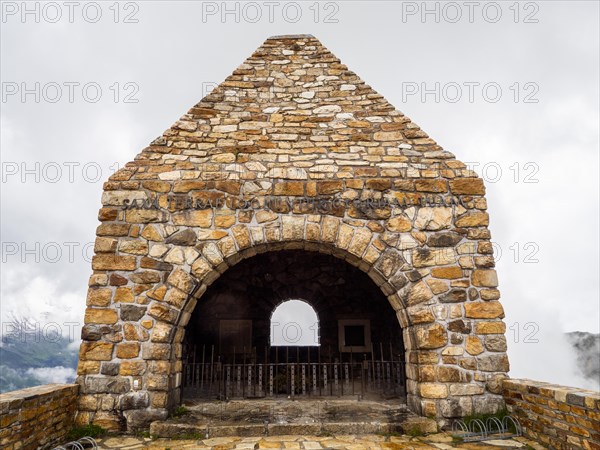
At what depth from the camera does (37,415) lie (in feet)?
12.4

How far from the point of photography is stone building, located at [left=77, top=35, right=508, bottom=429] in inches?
186

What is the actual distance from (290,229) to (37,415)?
3.19 m

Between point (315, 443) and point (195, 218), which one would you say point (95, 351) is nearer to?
point (195, 218)

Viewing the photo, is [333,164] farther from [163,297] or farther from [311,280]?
[311,280]

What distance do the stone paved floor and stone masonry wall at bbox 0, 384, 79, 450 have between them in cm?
49

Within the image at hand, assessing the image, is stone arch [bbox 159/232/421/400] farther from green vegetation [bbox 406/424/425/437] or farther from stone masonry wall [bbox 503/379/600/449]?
stone masonry wall [bbox 503/379/600/449]

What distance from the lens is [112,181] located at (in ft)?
17.4

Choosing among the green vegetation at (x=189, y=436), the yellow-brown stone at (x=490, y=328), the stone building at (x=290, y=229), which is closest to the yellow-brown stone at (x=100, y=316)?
the stone building at (x=290, y=229)

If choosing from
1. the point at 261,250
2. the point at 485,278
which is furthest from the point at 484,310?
the point at 261,250

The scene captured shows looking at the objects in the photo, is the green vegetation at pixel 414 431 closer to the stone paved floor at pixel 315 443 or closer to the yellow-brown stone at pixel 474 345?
the stone paved floor at pixel 315 443

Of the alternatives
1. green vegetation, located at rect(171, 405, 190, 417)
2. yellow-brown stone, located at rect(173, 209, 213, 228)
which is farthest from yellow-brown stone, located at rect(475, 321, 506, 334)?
green vegetation, located at rect(171, 405, 190, 417)

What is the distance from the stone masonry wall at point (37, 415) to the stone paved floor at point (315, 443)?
0.49m

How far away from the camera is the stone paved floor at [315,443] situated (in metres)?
4.00

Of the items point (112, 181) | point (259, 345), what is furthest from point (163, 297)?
point (259, 345)
